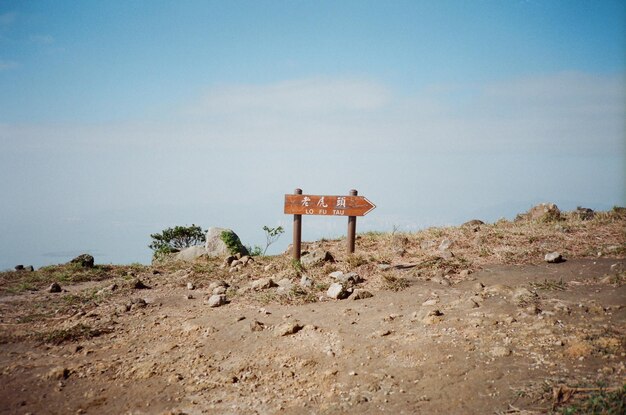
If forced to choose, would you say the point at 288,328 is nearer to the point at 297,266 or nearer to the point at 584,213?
the point at 297,266

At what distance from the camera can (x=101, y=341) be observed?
607 centimetres

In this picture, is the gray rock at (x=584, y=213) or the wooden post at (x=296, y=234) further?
the gray rock at (x=584, y=213)

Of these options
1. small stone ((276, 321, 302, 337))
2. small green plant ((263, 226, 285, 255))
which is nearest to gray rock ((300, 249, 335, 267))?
small stone ((276, 321, 302, 337))

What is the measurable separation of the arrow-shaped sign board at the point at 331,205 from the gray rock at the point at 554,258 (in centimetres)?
417

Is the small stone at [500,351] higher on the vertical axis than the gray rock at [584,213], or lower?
lower

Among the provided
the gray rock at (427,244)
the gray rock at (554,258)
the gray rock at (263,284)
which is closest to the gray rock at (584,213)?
the gray rock at (554,258)

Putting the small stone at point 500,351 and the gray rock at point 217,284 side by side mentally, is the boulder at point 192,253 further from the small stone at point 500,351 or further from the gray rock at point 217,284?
the small stone at point 500,351

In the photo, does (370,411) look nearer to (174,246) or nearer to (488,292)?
(488,292)

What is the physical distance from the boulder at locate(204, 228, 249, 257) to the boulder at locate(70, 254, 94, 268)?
4163mm

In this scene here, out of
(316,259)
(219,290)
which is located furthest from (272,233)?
(219,290)

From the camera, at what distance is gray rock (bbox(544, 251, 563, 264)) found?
7.68 m

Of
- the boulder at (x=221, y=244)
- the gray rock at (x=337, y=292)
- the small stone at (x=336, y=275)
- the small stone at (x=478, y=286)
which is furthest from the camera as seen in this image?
the boulder at (x=221, y=244)

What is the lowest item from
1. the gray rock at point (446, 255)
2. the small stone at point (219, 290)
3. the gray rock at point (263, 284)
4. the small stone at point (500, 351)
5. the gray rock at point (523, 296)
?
the small stone at point (219, 290)

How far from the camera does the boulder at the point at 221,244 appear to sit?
14.6 m
